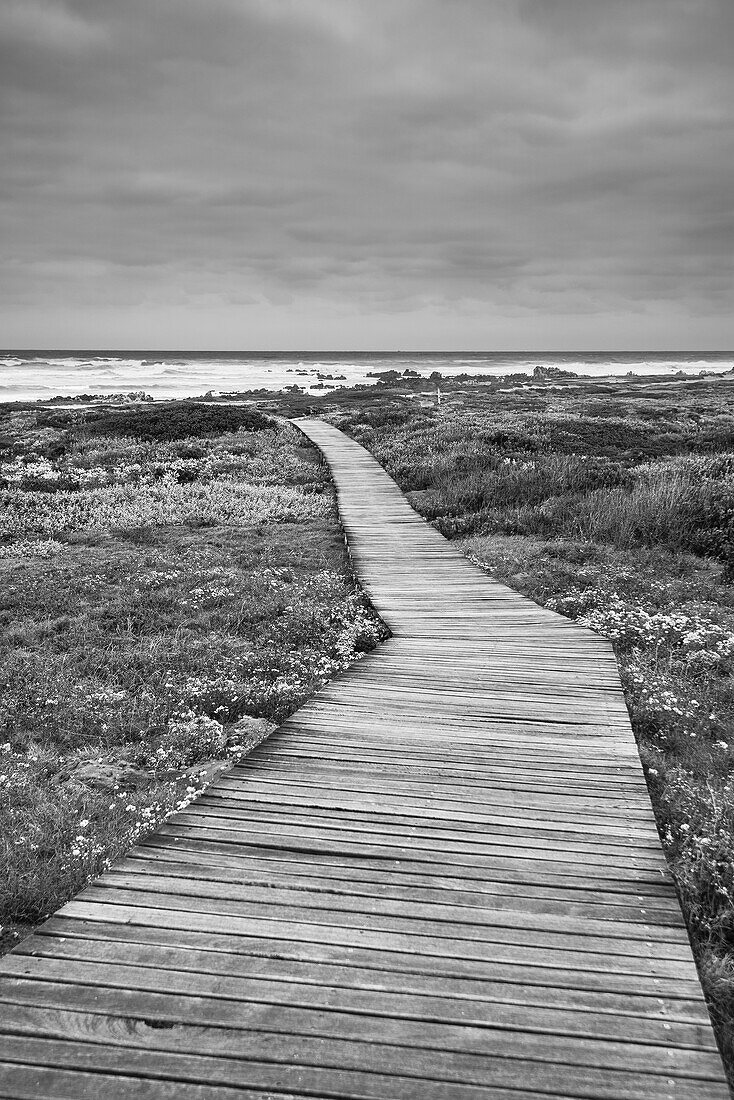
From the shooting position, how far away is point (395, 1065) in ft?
9.53

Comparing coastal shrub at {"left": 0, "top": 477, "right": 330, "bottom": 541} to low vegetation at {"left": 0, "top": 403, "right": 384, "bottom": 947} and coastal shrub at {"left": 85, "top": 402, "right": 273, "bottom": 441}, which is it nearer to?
low vegetation at {"left": 0, "top": 403, "right": 384, "bottom": 947}

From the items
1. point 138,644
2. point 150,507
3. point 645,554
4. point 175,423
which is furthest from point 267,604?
point 175,423

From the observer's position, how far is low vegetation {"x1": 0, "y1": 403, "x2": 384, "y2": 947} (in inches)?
224

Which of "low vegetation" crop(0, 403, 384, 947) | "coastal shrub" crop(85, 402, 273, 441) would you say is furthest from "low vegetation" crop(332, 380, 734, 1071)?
"coastal shrub" crop(85, 402, 273, 441)

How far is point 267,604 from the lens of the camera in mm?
10953

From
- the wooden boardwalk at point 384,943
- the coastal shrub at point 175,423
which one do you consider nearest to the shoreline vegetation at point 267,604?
the wooden boardwalk at point 384,943

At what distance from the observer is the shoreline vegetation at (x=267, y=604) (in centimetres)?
552

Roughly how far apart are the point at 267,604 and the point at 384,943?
770cm

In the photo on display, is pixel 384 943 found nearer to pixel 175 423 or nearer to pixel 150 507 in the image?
pixel 150 507

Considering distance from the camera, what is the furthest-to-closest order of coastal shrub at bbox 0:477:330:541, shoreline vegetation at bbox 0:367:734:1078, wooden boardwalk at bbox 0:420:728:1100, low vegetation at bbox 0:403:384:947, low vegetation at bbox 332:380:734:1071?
coastal shrub at bbox 0:477:330:541, low vegetation at bbox 0:403:384:947, shoreline vegetation at bbox 0:367:734:1078, low vegetation at bbox 332:380:734:1071, wooden boardwalk at bbox 0:420:728:1100

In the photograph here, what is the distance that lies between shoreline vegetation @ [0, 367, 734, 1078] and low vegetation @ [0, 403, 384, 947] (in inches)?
1.3

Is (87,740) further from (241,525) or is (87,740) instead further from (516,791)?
(241,525)


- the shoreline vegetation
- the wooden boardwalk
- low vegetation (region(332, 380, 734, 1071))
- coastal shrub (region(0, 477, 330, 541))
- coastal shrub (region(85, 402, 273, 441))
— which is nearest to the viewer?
the wooden boardwalk

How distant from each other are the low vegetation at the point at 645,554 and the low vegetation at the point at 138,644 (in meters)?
3.60
